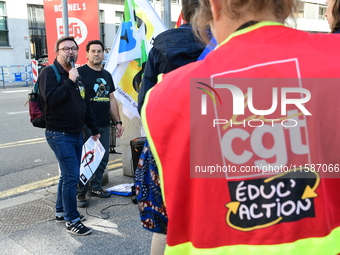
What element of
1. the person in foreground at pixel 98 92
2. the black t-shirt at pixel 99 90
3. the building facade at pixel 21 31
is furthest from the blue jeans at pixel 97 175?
the building facade at pixel 21 31

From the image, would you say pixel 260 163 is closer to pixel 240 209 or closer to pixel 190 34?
pixel 240 209

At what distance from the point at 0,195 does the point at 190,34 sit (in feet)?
12.6

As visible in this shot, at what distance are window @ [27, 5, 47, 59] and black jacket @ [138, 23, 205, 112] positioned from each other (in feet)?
79.4

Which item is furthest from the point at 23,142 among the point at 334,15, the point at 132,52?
the point at 334,15

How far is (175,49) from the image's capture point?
212 centimetres

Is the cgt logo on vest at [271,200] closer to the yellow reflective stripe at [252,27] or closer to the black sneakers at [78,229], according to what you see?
the yellow reflective stripe at [252,27]

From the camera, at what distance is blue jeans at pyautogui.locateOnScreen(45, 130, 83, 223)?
3.68 meters

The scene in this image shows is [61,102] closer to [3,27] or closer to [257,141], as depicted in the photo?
[257,141]

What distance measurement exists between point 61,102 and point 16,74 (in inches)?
750

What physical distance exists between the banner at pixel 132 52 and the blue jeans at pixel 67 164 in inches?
43.3

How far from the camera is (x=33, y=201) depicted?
4559 mm

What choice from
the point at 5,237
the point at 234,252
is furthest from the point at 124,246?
the point at 234,252

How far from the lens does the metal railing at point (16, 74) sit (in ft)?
68.0

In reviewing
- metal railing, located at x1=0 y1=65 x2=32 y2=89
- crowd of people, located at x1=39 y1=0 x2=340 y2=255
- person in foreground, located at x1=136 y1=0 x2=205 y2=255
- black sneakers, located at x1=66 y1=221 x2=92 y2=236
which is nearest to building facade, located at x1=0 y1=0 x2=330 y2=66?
metal railing, located at x1=0 y1=65 x2=32 y2=89
